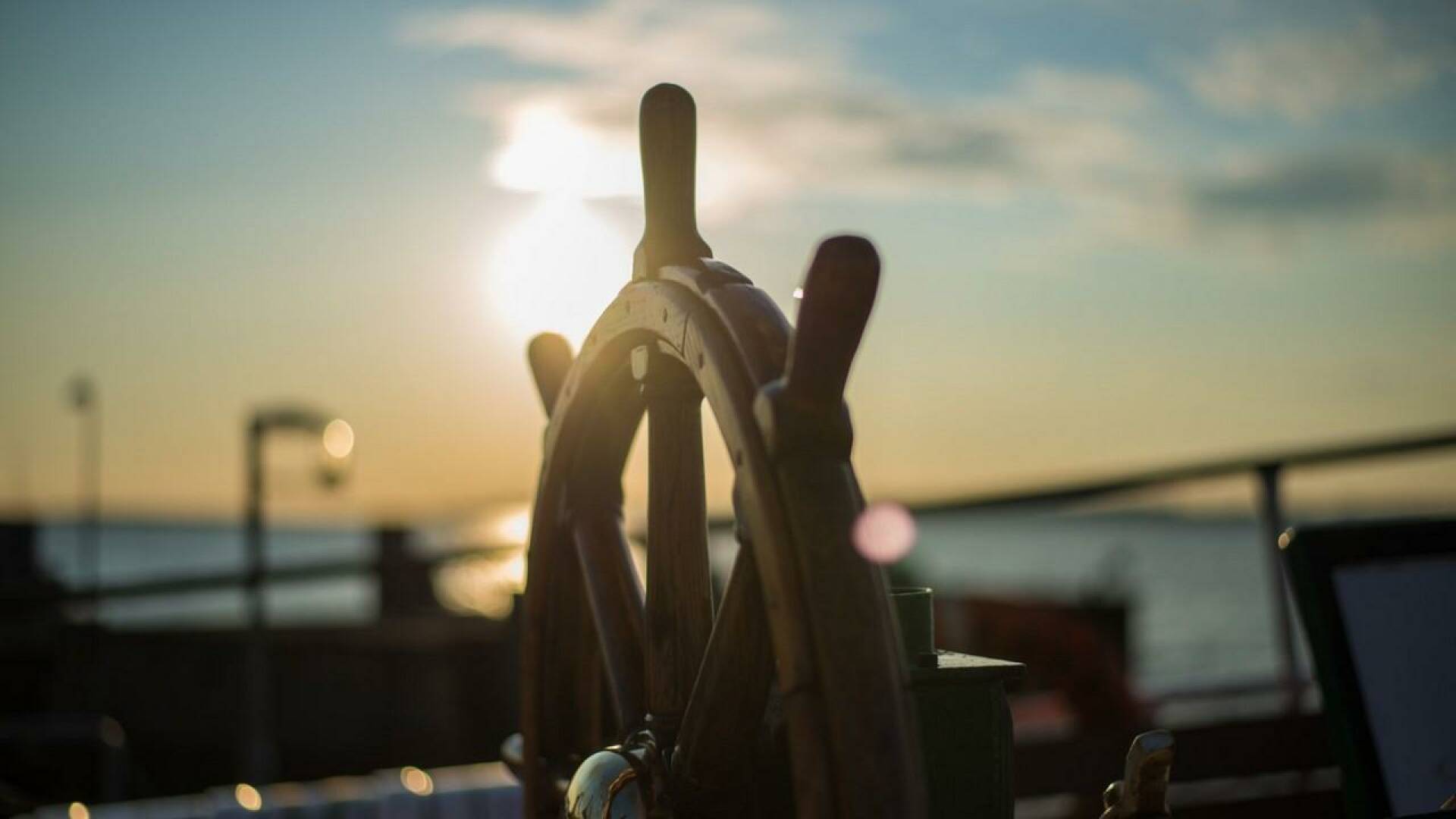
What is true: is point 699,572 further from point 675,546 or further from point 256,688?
point 256,688

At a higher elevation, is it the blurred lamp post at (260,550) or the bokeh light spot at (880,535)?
the blurred lamp post at (260,550)

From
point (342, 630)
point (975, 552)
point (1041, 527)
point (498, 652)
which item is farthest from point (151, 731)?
point (1041, 527)

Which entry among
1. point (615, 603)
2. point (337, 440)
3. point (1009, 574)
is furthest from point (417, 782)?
point (1009, 574)

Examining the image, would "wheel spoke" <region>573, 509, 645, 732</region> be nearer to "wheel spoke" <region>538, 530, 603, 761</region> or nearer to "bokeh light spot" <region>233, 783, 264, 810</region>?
"wheel spoke" <region>538, 530, 603, 761</region>

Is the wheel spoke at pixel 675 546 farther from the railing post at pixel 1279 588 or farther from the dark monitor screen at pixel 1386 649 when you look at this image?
the railing post at pixel 1279 588

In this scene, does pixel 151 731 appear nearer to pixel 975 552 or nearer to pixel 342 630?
pixel 342 630

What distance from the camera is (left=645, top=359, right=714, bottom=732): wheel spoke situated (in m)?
1.42

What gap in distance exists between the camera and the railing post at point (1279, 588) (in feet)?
9.37

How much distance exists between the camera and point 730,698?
1239mm

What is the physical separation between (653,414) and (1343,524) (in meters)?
0.87

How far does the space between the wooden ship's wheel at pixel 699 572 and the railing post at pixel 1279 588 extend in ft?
5.31

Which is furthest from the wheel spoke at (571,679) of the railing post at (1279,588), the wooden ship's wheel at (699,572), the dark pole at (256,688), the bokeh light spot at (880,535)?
the dark pole at (256,688)

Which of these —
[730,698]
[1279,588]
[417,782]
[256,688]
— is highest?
[256,688]

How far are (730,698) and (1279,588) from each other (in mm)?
2046
